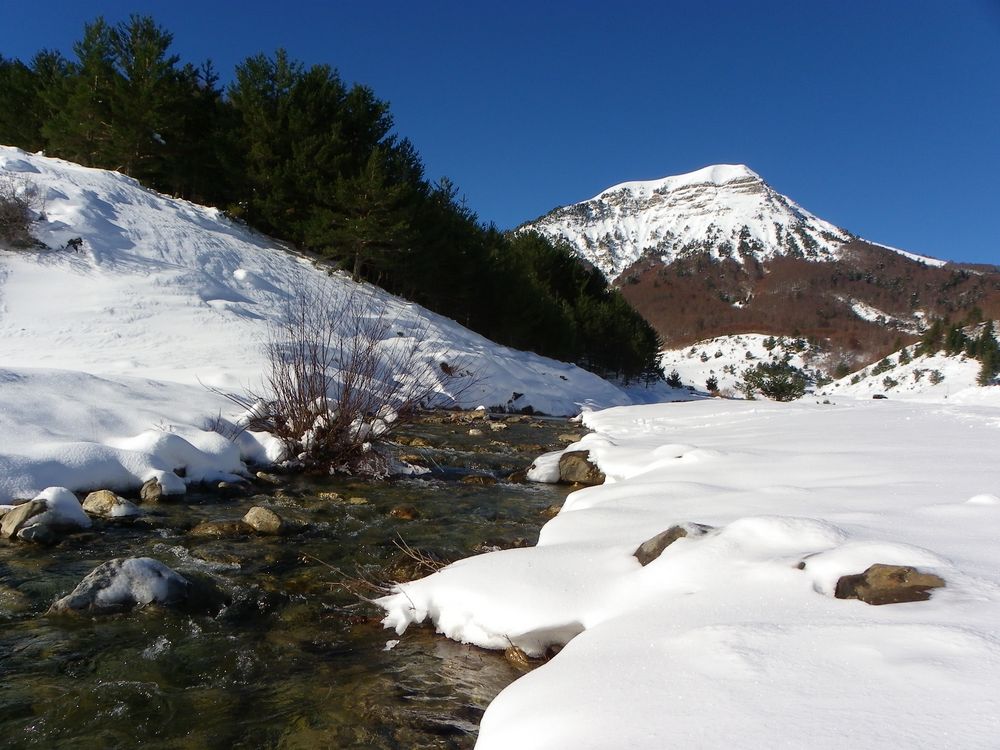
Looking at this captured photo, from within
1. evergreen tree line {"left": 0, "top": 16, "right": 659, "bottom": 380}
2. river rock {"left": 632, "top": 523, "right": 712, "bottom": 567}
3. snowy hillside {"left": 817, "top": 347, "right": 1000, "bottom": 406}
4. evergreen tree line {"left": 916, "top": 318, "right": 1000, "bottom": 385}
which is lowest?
river rock {"left": 632, "top": 523, "right": 712, "bottom": 567}

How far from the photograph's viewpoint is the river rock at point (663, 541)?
3.16 m

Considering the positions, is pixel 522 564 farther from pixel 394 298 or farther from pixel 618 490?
pixel 394 298

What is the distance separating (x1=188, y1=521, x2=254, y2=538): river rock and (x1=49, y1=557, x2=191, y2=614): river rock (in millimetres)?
1299

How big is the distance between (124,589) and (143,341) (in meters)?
11.9

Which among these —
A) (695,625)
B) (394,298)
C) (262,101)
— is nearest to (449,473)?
(695,625)

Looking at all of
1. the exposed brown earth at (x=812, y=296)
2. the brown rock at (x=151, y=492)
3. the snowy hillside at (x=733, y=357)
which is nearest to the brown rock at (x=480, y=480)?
the brown rock at (x=151, y=492)

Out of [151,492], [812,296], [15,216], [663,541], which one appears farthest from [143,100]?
[812,296]

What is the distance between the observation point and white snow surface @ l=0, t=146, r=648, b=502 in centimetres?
Answer: 618

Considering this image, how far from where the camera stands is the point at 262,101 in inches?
1024

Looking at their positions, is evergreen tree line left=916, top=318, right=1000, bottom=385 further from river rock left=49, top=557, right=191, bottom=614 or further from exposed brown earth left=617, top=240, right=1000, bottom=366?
river rock left=49, top=557, right=191, bottom=614

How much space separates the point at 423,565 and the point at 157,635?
5.57 feet

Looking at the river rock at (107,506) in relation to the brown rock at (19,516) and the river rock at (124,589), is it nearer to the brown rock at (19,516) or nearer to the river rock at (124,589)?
the brown rock at (19,516)

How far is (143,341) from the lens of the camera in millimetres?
13695

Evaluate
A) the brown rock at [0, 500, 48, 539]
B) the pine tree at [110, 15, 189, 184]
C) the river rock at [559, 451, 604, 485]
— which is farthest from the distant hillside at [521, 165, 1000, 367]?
the brown rock at [0, 500, 48, 539]
